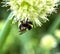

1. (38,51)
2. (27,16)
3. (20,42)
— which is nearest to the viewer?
(27,16)

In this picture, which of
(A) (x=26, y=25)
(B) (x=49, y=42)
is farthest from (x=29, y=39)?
(A) (x=26, y=25)

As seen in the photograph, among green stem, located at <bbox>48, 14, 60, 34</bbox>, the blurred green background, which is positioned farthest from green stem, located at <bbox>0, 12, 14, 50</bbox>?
green stem, located at <bbox>48, 14, 60, 34</bbox>

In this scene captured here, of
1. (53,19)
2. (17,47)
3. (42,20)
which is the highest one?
(42,20)

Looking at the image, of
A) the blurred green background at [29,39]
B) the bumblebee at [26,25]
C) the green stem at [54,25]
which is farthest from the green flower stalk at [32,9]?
the green stem at [54,25]

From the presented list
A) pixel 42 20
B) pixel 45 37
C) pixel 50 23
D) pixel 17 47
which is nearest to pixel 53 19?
pixel 50 23

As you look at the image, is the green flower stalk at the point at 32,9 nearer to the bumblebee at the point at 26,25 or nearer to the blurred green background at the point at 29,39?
the bumblebee at the point at 26,25

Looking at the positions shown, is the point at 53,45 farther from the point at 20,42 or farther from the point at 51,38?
the point at 20,42
